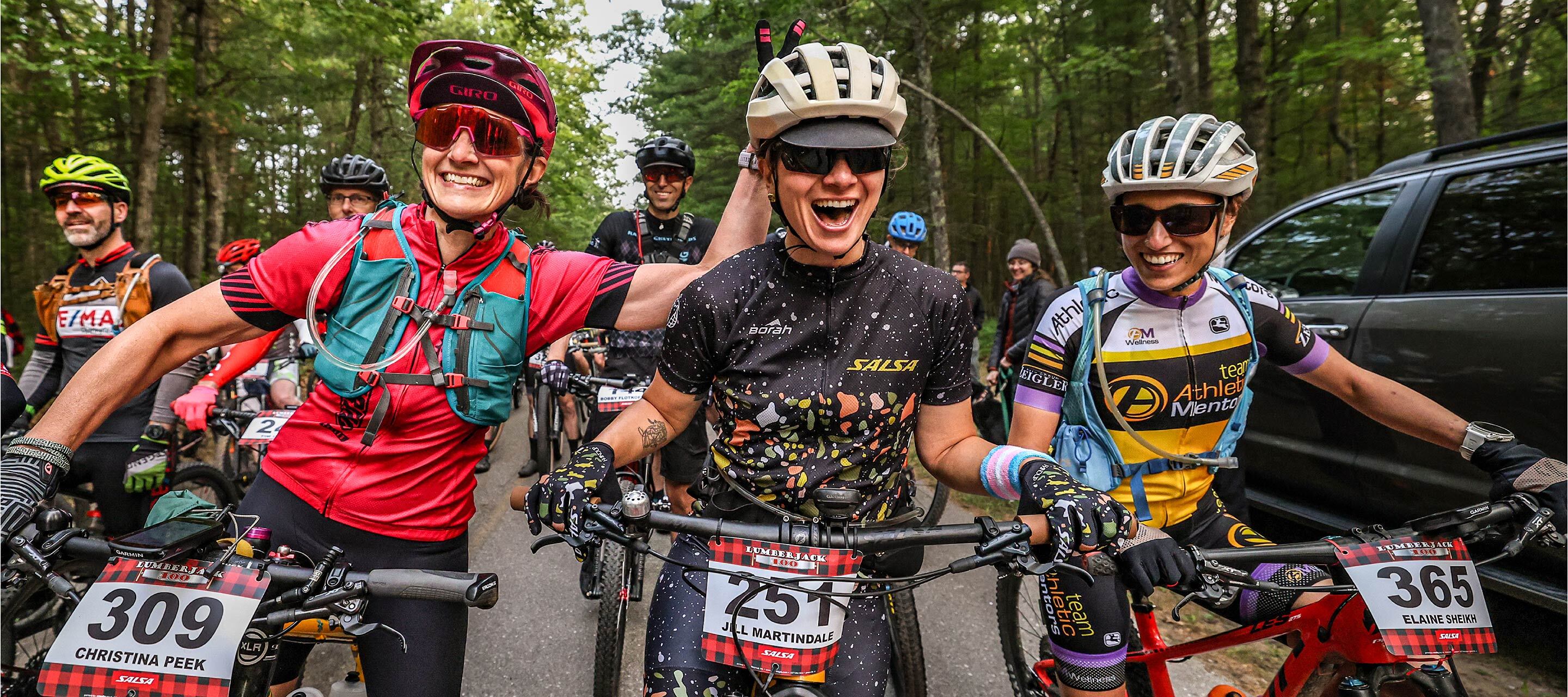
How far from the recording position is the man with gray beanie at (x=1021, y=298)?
812 cm

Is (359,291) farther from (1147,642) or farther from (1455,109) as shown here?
(1455,109)

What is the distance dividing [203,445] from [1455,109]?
39.3 ft

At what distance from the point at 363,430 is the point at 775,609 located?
1228mm

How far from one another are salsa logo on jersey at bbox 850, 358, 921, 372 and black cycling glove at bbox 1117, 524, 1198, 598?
0.67 meters

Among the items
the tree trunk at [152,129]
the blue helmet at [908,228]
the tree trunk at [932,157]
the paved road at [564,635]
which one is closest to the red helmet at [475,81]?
the paved road at [564,635]

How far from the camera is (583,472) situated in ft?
5.47

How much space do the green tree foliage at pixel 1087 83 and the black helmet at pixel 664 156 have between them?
197 centimetres

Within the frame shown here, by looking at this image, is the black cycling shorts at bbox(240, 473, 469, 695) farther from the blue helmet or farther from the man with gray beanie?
the man with gray beanie

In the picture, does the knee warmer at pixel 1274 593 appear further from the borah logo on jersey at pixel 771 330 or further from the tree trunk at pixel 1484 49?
the tree trunk at pixel 1484 49

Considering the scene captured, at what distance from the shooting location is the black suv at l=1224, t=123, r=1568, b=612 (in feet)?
9.87

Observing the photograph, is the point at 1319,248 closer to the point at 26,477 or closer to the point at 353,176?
the point at 26,477

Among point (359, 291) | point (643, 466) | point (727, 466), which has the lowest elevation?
point (643, 466)

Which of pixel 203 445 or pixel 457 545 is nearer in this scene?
pixel 457 545

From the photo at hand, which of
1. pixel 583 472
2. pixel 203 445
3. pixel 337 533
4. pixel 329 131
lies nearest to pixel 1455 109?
pixel 583 472
